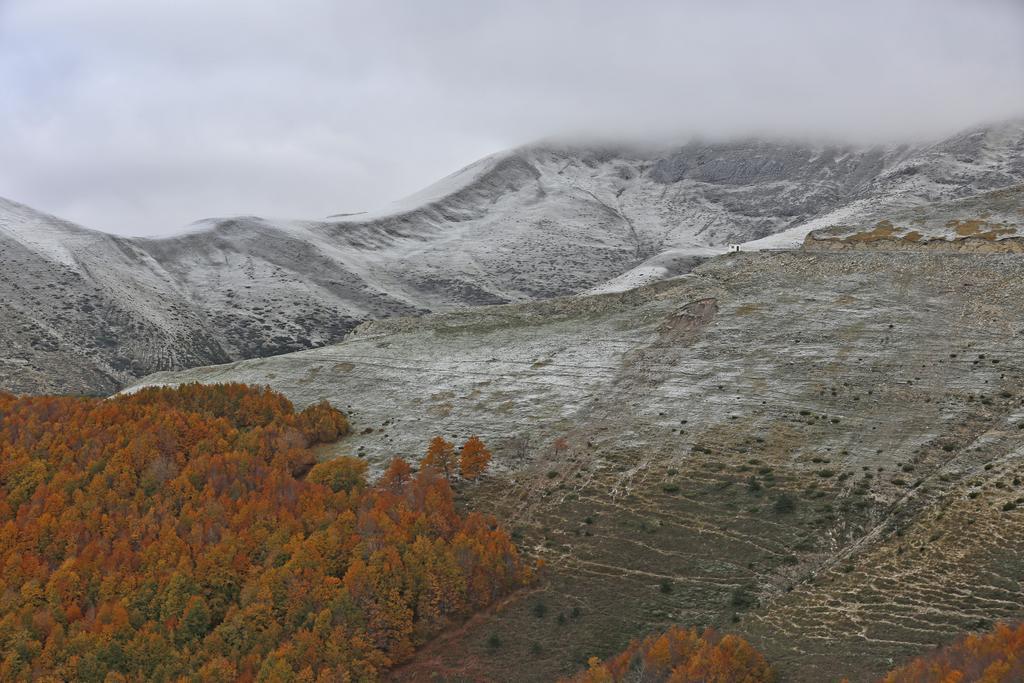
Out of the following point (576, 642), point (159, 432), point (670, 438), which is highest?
point (159, 432)

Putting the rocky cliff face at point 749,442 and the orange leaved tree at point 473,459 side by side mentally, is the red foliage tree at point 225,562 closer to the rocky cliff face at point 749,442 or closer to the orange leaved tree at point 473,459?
the orange leaved tree at point 473,459

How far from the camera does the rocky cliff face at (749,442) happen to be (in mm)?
55156

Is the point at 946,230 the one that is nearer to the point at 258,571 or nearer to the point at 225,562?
the point at 258,571

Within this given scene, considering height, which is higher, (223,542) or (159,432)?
(159,432)

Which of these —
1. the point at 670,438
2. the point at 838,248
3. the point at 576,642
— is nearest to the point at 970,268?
the point at 838,248

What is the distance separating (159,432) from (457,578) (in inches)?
2058

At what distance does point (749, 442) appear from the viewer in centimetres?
7831

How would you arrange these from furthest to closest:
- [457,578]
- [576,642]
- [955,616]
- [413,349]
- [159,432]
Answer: [413,349] → [159,432] → [457,578] → [576,642] → [955,616]

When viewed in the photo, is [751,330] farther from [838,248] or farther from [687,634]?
[687,634]

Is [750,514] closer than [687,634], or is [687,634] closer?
[687,634]

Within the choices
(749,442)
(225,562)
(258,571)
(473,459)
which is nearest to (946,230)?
(749,442)

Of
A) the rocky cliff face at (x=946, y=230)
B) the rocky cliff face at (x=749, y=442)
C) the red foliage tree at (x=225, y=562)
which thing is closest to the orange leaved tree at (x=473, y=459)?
the rocky cliff face at (x=749, y=442)

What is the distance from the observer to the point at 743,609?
57.0 m

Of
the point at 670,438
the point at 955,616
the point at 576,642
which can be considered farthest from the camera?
the point at 670,438
